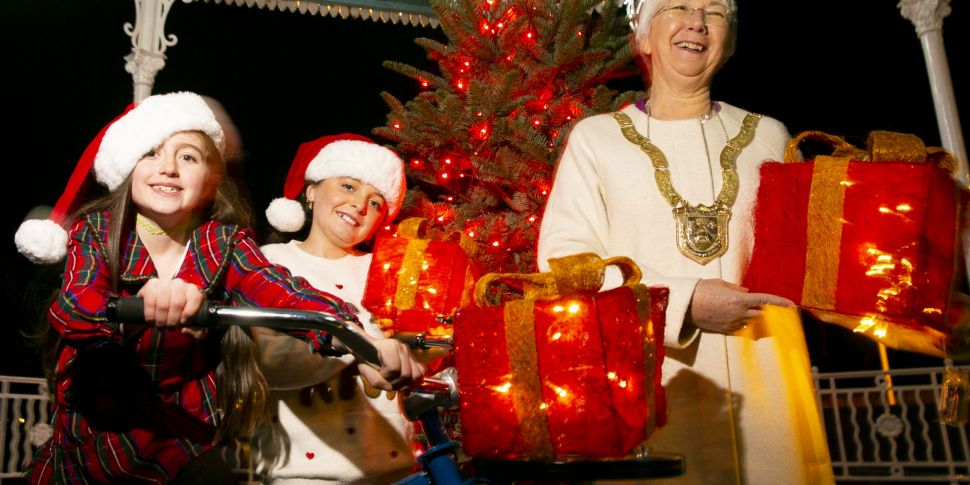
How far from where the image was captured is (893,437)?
628 centimetres

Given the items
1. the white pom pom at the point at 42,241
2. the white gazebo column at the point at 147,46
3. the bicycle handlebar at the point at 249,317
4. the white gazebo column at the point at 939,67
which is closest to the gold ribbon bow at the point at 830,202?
the bicycle handlebar at the point at 249,317

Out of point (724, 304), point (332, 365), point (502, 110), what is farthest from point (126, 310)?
point (502, 110)

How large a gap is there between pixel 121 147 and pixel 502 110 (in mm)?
2057

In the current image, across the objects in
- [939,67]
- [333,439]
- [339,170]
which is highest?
[939,67]

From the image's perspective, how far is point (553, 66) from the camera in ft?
12.1

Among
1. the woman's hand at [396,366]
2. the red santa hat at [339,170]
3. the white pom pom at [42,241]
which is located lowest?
the woman's hand at [396,366]

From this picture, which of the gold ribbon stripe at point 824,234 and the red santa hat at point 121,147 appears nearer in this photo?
the gold ribbon stripe at point 824,234

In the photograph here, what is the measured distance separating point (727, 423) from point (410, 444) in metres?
1.20

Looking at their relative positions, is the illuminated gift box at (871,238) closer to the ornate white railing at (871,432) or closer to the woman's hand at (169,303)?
the woman's hand at (169,303)

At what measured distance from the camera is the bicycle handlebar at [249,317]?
129 centimetres

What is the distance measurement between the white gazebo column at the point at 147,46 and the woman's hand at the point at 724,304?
421 centimetres

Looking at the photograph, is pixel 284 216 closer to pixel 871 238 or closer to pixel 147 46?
pixel 871 238

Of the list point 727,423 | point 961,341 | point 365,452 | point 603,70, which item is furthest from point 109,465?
point 603,70

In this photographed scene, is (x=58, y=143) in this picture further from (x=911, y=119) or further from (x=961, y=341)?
(x=911, y=119)
